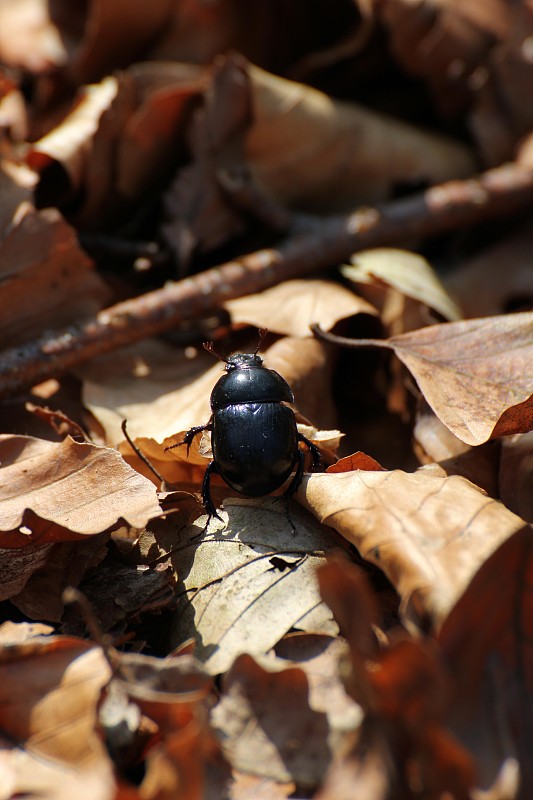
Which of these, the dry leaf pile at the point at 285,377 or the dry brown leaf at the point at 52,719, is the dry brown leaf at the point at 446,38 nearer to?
the dry leaf pile at the point at 285,377

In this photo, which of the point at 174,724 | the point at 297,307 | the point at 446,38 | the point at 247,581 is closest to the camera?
the point at 174,724

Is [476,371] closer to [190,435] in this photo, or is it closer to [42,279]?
[190,435]

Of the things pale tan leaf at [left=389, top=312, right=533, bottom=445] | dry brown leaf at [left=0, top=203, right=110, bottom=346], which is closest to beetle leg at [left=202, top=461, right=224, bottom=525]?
pale tan leaf at [left=389, top=312, right=533, bottom=445]

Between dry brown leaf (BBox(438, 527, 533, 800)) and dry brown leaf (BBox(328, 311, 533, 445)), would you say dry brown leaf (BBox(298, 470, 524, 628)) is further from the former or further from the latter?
dry brown leaf (BBox(328, 311, 533, 445))

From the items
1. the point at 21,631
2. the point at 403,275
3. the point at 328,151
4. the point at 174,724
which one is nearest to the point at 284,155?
the point at 328,151

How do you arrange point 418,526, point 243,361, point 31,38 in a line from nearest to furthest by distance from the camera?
point 418,526 < point 243,361 < point 31,38

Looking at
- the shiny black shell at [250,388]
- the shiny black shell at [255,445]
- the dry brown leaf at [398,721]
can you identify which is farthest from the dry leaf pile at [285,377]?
the shiny black shell at [250,388]
